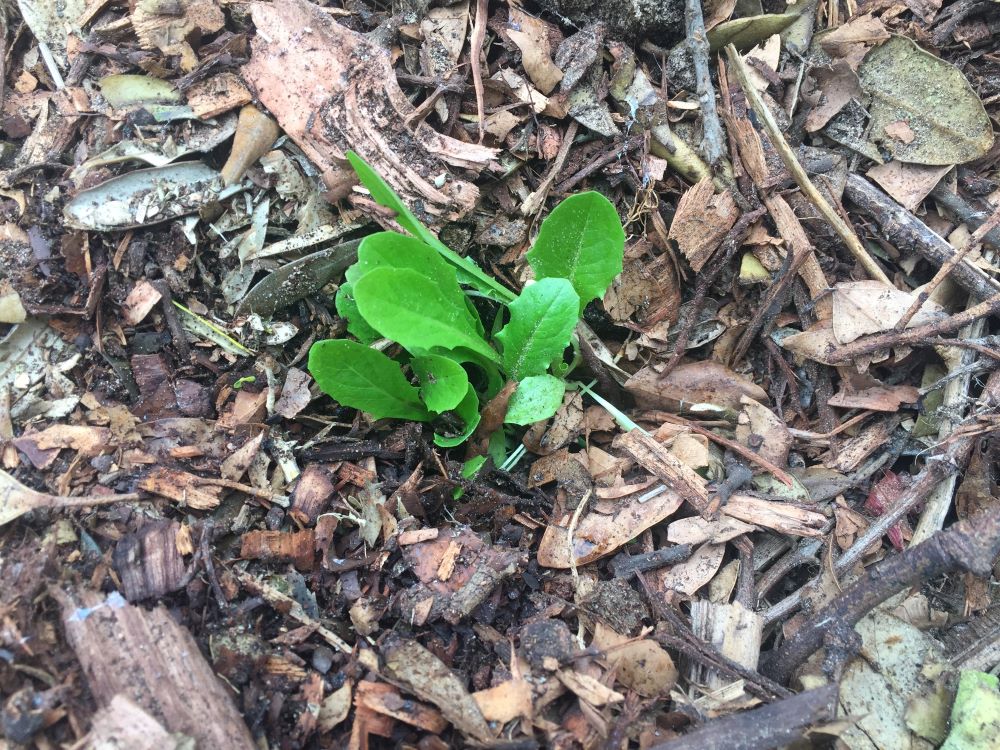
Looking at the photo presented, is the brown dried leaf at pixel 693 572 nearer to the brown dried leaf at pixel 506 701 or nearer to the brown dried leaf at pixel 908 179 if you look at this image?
the brown dried leaf at pixel 506 701

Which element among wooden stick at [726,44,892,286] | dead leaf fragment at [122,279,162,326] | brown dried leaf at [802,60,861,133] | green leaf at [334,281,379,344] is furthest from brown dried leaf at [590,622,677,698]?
brown dried leaf at [802,60,861,133]

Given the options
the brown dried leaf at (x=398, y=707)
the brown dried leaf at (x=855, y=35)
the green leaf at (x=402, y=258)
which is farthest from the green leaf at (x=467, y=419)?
the brown dried leaf at (x=855, y=35)

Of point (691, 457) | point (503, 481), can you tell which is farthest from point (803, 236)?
point (503, 481)

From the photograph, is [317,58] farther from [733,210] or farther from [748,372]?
[748,372]

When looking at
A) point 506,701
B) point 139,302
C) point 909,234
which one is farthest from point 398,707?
point 909,234

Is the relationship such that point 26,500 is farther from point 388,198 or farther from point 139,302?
point 388,198

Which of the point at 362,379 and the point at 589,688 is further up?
the point at 362,379

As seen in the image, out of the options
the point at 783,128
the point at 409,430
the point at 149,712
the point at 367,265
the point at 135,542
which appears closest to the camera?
the point at 149,712
